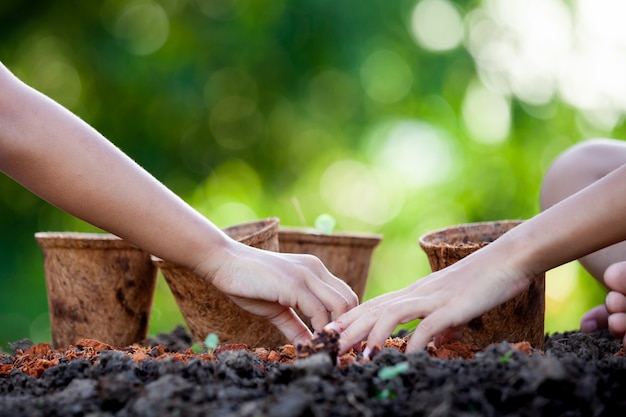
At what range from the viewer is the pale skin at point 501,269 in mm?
1341

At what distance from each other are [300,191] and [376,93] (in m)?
0.93

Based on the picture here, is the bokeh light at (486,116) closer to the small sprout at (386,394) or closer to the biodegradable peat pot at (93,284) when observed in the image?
the biodegradable peat pot at (93,284)

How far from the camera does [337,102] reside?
5.23 m

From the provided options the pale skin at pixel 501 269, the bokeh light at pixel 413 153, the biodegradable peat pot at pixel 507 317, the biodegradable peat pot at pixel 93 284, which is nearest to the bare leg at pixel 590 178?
the biodegradable peat pot at pixel 507 317

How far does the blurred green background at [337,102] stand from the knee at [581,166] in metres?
2.81

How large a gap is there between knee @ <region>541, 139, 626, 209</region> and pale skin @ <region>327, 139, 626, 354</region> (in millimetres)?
773

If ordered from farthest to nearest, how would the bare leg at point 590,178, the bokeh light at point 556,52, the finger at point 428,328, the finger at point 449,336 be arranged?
the bokeh light at point 556,52 → the bare leg at point 590,178 → the finger at point 449,336 → the finger at point 428,328

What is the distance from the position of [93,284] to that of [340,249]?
2.48 ft

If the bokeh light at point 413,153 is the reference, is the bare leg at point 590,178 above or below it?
below

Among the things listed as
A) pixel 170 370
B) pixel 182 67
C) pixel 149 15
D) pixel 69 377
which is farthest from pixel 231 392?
pixel 149 15

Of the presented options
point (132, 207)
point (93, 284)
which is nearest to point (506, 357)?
point (132, 207)

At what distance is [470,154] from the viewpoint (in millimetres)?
5133

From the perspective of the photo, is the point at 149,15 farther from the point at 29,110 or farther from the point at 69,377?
the point at 69,377

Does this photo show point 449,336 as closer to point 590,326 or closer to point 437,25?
point 590,326
